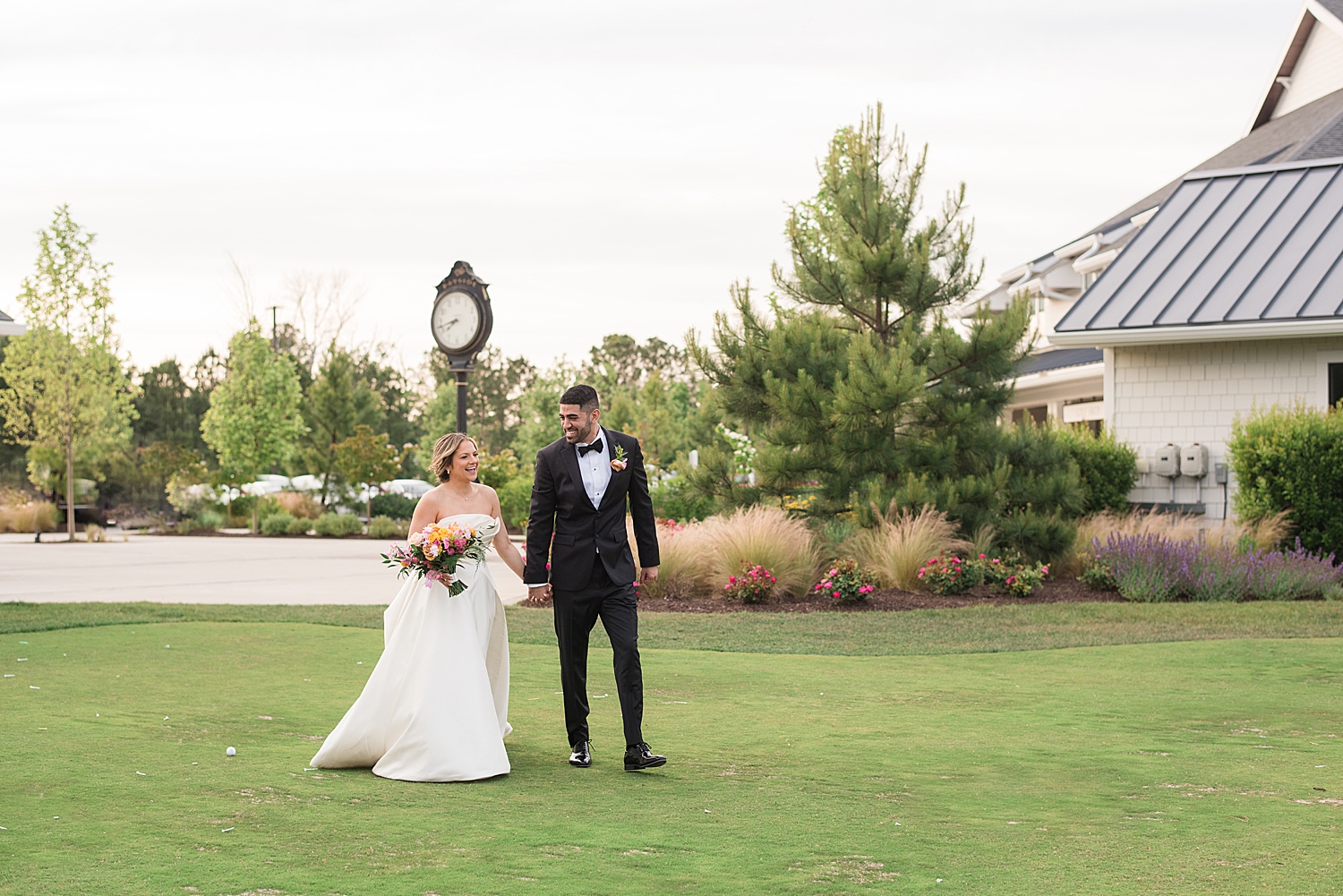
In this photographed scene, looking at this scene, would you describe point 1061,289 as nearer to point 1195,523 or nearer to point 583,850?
point 1195,523

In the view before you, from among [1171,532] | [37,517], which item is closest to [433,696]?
[1171,532]

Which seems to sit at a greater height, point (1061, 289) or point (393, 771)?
point (1061, 289)

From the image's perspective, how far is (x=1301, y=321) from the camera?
16.7 metres

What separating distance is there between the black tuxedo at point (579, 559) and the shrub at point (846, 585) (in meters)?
8.44

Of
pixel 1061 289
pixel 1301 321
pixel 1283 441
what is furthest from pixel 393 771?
pixel 1061 289

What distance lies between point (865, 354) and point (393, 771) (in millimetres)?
11362

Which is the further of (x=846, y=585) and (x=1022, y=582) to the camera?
(x=1022, y=582)

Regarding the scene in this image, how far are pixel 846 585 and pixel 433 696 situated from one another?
925 cm

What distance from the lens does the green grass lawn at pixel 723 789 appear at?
181 inches

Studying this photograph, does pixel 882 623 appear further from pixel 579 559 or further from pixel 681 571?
pixel 579 559

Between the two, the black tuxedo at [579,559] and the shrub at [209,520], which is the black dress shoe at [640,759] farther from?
the shrub at [209,520]

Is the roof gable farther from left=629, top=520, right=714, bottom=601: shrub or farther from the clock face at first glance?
left=629, top=520, right=714, bottom=601: shrub

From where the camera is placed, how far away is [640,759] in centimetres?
646

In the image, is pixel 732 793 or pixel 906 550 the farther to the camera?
pixel 906 550
